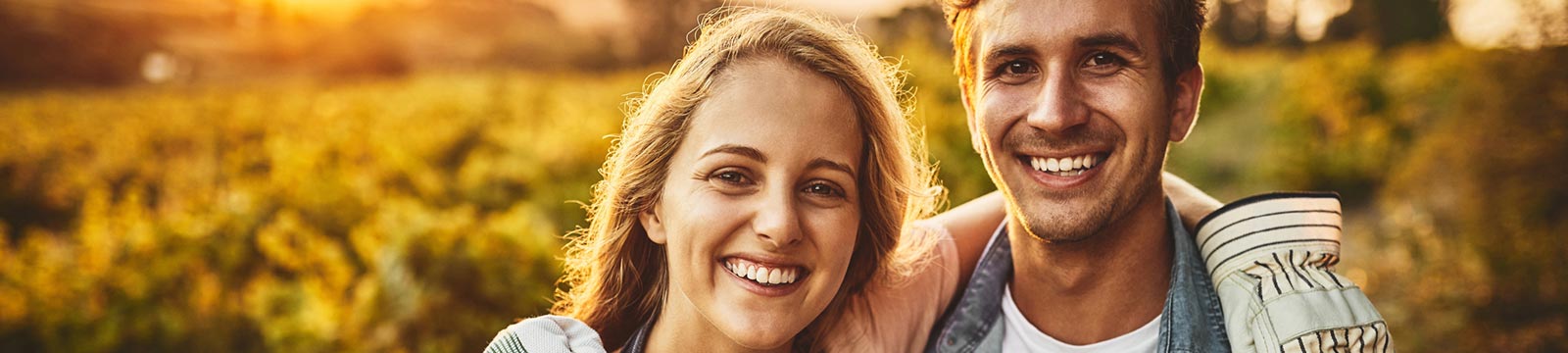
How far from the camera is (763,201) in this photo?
1.91 meters

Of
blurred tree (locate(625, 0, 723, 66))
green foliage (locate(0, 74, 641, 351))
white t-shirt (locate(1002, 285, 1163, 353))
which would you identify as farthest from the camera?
blurred tree (locate(625, 0, 723, 66))

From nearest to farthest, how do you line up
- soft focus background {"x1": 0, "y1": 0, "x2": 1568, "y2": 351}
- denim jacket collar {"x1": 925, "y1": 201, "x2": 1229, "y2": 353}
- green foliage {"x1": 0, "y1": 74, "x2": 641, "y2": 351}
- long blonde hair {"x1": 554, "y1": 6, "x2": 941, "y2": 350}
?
long blonde hair {"x1": 554, "y1": 6, "x2": 941, "y2": 350}
denim jacket collar {"x1": 925, "y1": 201, "x2": 1229, "y2": 353}
green foliage {"x1": 0, "y1": 74, "x2": 641, "y2": 351}
soft focus background {"x1": 0, "y1": 0, "x2": 1568, "y2": 351}

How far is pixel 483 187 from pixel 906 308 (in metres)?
3.99

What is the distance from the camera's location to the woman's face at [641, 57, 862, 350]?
6.29ft

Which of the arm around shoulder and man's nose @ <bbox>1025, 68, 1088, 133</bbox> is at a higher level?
man's nose @ <bbox>1025, 68, 1088, 133</bbox>

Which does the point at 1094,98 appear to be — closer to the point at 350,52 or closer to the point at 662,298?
the point at 662,298

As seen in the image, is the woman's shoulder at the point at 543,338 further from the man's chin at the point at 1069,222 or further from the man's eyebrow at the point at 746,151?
the man's chin at the point at 1069,222

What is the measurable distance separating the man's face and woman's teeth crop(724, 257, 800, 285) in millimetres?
629

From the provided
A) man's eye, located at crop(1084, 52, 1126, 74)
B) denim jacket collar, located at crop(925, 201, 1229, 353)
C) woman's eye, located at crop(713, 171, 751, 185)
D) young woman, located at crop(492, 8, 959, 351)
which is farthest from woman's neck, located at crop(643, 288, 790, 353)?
man's eye, located at crop(1084, 52, 1126, 74)

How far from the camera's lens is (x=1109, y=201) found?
2.18 metres

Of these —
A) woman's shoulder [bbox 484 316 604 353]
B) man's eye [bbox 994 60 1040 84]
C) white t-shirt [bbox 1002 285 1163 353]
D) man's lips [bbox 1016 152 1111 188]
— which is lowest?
woman's shoulder [bbox 484 316 604 353]

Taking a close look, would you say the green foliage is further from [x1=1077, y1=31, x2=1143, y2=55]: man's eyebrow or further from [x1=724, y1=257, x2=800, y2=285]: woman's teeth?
[x1=1077, y1=31, x2=1143, y2=55]: man's eyebrow

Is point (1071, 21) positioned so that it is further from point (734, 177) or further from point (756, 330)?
point (756, 330)

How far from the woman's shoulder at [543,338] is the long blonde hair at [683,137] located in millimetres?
259
